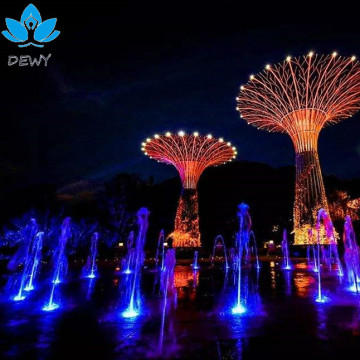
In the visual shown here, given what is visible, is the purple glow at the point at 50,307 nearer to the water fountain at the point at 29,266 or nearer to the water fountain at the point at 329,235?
the water fountain at the point at 29,266

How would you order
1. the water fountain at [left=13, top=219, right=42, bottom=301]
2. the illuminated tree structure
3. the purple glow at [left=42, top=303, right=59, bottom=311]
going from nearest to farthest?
1. the purple glow at [left=42, top=303, right=59, bottom=311]
2. the water fountain at [left=13, top=219, right=42, bottom=301]
3. the illuminated tree structure

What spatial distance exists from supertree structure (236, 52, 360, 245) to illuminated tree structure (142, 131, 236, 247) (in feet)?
14.7

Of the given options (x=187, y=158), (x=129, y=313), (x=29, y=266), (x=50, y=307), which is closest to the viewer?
(x=129, y=313)

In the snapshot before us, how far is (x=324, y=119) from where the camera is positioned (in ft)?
64.0

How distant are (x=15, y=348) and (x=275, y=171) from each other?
43.3 meters

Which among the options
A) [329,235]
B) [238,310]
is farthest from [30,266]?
[329,235]

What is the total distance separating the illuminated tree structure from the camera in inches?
931

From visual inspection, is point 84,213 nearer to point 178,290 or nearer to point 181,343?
point 178,290

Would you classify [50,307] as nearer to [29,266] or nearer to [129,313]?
[129,313]

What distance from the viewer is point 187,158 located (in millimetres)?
24312

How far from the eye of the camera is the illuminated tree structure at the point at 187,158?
23.6 m

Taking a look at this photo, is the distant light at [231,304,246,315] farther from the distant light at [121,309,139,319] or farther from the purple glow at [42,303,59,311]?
the purple glow at [42,303,59,311]

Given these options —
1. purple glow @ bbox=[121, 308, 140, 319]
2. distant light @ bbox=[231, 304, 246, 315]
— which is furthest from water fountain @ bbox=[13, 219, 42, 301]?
distant light @ bbox=[231, 304, 246, 315]

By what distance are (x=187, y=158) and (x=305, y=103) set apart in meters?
9.50
